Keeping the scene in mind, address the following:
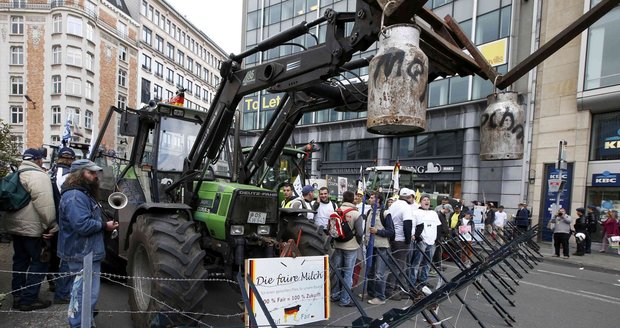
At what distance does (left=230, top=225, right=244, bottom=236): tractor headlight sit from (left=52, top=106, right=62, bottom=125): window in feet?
128

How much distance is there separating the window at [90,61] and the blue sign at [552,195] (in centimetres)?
3987

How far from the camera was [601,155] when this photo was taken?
50.5ft

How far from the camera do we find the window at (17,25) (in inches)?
1496

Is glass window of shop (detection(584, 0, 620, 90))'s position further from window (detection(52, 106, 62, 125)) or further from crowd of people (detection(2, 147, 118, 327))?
window (detection(52, 106, 62, 125))

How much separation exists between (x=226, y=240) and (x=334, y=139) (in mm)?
22442

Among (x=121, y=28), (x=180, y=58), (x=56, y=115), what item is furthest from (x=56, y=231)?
(x=180, y=58)

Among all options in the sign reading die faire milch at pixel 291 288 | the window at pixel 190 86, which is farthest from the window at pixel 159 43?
the sign reading die faire milch at pixel 291 288

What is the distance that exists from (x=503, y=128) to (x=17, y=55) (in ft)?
157

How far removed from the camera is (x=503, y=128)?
9.62 ft

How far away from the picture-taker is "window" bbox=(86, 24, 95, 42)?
37875 mm

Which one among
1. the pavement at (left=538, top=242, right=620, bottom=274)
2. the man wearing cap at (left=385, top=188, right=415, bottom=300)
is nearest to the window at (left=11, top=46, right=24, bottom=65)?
the man wearing cap at (left=385, top=188, right=415, bottom=300)

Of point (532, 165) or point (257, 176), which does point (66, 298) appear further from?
point (532, 165)

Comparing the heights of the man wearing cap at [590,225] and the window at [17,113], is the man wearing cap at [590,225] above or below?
below

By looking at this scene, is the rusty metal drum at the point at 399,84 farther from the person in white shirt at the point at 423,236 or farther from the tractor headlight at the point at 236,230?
the person in white shirt at the point at 423,236
